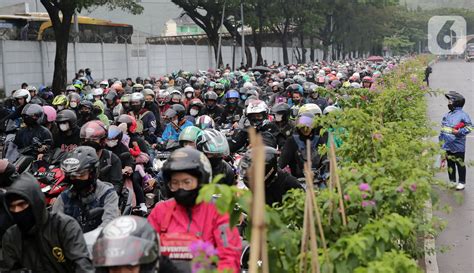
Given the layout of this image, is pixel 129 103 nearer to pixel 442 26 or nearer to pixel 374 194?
pixel 374 194

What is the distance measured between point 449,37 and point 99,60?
12809cm

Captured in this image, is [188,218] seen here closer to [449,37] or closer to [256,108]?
[256,108]

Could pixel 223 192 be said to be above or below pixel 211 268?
above

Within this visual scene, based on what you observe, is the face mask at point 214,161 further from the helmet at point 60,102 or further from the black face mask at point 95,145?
the helmet at point 60,102

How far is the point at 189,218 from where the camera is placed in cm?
432

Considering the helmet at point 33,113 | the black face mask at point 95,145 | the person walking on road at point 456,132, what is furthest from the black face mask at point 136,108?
the black face mask at point 95,145

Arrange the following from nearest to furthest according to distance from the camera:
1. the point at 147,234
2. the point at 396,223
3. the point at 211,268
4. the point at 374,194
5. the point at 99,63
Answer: the point at 211,268
the point at 147,234
the point at 396,223
the point at 374,194
the point at 99,63

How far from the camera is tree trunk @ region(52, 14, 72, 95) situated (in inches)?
992

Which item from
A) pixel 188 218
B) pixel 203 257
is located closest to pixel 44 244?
pixel 188 218

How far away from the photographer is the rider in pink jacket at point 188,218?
4160mm

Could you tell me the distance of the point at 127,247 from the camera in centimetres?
351

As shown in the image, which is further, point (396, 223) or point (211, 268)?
point (396, 223)

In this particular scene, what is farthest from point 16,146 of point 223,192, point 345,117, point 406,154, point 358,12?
point 358,12

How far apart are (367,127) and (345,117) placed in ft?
1.08
